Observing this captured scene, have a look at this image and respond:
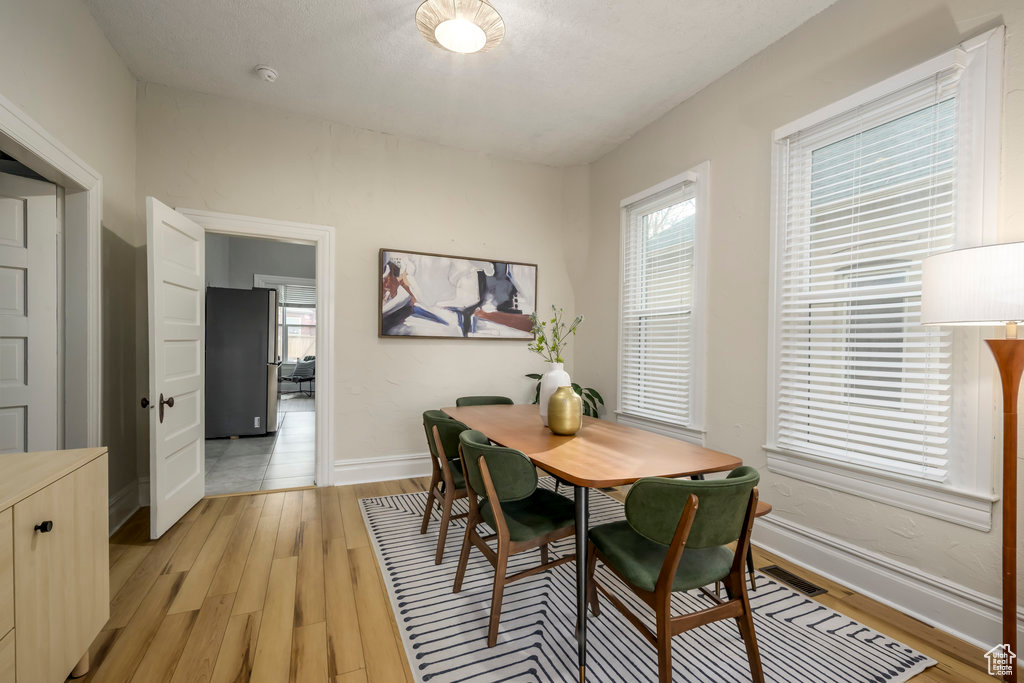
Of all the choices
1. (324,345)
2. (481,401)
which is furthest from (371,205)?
(481,401)

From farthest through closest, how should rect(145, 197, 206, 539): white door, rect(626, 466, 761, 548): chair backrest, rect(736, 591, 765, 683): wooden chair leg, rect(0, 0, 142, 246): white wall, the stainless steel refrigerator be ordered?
the stainless steel refrigerator, rect(145, 197, 206, 539): white door, rect(0, 0, 142, 246): white wall, rect(736, 591, 765, 683): wooden chair leg, rect(626, 466, 761, 548): chair backrest

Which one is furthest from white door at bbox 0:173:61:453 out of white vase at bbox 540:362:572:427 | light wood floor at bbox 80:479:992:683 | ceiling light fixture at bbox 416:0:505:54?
white vase at bbox 540:362:572:427

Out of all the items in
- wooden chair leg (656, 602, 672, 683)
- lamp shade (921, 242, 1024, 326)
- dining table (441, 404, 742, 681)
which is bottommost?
wooden chair leg (656, 602, 672, 683)

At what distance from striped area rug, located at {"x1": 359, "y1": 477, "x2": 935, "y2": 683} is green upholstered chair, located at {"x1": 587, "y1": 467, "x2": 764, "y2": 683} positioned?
30cm

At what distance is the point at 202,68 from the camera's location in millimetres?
2891

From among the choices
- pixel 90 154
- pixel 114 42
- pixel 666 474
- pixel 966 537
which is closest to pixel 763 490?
pixel 966 537

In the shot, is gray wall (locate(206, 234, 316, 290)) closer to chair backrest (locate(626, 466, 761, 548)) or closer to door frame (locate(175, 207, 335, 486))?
door frame (locate(175, 207, 335, 486))

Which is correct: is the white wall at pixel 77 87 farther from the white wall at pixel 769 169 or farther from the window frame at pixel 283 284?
the window frame at pixel 283 284

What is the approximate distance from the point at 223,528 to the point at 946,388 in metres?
3.88

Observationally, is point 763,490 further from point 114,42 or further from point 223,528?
point 114,42

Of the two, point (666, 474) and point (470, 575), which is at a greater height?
point (666, 474)

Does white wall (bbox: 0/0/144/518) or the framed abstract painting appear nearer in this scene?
white wall (bbox: 0/0/144/518)

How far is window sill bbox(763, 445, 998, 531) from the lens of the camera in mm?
1754

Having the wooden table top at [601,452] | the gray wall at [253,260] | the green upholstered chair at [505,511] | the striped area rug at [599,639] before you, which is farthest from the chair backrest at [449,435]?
the gray wall at [253,260]
